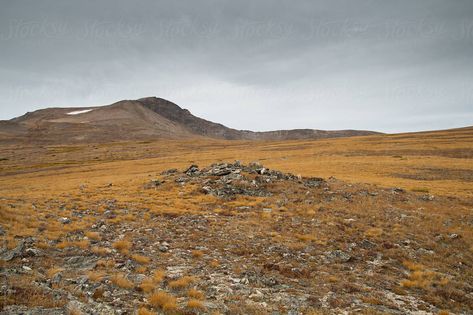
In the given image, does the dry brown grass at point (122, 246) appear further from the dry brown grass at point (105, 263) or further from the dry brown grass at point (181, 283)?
the dry brown grass at point (181, 283)

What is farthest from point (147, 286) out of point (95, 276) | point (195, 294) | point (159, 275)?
point (95, 276)

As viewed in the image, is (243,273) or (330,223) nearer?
→ (243,273)

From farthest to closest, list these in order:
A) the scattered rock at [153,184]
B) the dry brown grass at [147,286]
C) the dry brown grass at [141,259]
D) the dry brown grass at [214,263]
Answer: the scattered rock at [153,184], the dry brown grass at [214,263], the dry brown grass at [141,259], the dry brown grass at [147,286]

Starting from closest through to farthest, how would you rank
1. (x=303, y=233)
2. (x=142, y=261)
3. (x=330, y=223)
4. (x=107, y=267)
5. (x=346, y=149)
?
1. (x=107, y=267)
2. (x=142, y=261)
3. (x=303, y=233)
4. (x=330, y=223)
5. (x=346, y=149)

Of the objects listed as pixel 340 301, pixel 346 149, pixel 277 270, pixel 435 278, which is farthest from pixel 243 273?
pixel 346 149

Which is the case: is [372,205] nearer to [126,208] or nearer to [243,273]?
[243,273]

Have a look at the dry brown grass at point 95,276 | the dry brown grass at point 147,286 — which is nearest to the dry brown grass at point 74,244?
the dry brown grass at point 95,276

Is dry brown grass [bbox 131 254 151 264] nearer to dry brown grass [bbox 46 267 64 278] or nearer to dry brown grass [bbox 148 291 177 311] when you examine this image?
dry brown grass [bbox 46 267 64 278]

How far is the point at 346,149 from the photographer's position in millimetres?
85438

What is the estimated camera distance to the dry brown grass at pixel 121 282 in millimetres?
10891

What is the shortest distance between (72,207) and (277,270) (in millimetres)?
17067

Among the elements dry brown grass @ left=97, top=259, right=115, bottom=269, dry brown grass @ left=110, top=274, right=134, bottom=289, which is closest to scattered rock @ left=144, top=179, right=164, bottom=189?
dry brown grass @ left=97, top=259, right=115, bottom=269

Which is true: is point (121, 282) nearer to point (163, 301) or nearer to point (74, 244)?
point (163, 301)

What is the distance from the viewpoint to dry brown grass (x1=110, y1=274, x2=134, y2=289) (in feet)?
35.7
